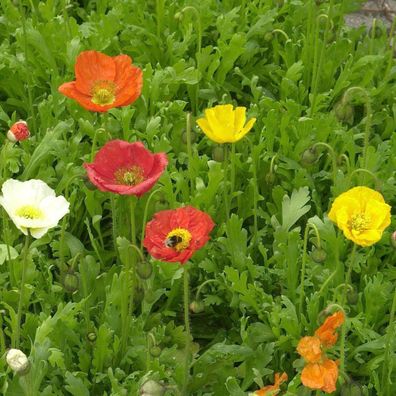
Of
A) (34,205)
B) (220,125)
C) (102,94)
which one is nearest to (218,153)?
(220,125)

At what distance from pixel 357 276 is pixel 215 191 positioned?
41 centimetres

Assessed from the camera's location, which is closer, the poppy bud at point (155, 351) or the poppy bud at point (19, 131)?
the poppy bud at point (155, 351)

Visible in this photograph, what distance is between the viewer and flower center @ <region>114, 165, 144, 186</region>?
193cm

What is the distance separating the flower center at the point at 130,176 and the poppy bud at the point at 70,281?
0.87ft

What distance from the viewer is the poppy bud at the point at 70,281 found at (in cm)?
208

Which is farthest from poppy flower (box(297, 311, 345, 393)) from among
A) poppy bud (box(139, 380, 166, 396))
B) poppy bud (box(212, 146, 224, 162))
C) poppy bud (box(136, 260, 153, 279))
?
A: poppy bud (box(212, 146, 224, 162))

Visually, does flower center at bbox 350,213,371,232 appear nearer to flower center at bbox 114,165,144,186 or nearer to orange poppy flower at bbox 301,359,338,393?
orange poppy flower at bbox 301,359,338,393

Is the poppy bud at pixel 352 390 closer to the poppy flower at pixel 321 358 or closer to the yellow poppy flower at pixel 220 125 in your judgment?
the poppy flower at pixel 321 358

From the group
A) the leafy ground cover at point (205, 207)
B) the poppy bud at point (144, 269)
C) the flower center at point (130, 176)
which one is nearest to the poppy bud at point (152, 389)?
the leafy ground cover at point (205, 207)

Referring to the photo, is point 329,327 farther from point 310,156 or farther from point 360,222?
point 310,156

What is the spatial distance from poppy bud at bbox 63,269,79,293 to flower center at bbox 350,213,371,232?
641mm

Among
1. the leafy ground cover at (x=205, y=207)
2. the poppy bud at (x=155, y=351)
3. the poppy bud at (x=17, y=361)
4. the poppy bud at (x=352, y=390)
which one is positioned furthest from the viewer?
the leafy ground cover at (x=205, y=207)

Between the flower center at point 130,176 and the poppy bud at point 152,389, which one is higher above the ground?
the flower center at point 130,176

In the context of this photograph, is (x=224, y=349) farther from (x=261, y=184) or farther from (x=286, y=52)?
(x=286, y=52)
